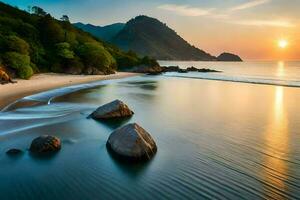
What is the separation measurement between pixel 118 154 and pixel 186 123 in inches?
393

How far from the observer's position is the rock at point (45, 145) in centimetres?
1544

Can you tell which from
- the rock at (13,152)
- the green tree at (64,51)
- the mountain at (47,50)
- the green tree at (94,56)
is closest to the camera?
the rock at (13,152)

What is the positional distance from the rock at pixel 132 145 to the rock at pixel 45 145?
300 centimetres

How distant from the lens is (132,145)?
14445mm

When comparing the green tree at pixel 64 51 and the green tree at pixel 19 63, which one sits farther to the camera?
the green tree at pixel 64 51

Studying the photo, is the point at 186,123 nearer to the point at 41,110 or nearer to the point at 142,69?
the point at 41,110

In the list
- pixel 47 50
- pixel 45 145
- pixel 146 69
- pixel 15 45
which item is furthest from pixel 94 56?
pixel 45 145

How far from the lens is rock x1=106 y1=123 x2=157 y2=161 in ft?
47.4

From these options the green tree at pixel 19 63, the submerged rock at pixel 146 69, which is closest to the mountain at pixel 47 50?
the green tree at pixel 19 63

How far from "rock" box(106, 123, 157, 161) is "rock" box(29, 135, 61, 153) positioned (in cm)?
300

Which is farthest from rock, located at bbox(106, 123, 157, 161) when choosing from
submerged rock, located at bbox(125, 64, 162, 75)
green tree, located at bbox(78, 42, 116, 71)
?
submerged rock, located at bbox(125, 64, 162, 75)

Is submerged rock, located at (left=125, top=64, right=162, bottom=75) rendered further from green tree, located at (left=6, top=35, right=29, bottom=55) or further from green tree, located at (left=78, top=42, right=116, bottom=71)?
green tree, located at (left=6, top=35, right=29, bottom=55)

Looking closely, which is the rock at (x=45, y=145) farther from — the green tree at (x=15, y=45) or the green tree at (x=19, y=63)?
the green tree at (x=15, y=45)

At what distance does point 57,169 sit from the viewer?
44.2 feet
